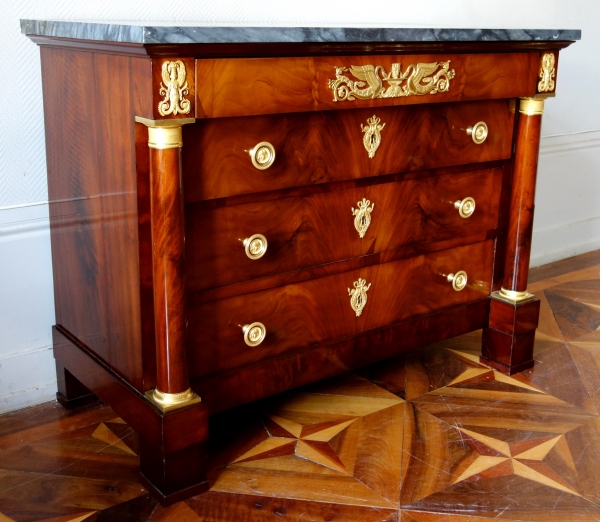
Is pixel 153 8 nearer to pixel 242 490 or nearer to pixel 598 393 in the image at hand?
pixel 242 490

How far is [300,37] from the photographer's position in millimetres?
1338

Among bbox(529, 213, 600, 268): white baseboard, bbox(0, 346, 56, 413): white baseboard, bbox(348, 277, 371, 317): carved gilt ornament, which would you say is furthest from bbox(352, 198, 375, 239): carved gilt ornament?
bbox(529, 213, 600, 268): white baseboard

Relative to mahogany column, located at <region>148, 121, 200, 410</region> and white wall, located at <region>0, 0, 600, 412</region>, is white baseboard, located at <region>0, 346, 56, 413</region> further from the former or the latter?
mahogany column, located at <region>148, 121, 200, 410</region>

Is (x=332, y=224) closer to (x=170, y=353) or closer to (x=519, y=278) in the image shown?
(x=170, y=353)

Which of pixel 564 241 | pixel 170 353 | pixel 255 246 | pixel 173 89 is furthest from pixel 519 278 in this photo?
pixel 564 241

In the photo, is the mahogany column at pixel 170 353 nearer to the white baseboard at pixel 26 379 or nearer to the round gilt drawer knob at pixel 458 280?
the white baseboard at pixel 26 379

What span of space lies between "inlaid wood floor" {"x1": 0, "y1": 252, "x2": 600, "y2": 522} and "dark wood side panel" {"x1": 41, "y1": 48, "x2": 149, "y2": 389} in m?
0.22

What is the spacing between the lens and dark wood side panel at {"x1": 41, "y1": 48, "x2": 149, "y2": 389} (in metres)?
1.37

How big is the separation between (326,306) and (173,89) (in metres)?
0.59

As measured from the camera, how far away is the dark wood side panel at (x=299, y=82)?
1.30 meters

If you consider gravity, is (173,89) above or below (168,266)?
above

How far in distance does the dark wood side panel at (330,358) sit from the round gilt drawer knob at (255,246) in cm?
23

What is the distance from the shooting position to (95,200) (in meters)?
1.50

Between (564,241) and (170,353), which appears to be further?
(564,241)
